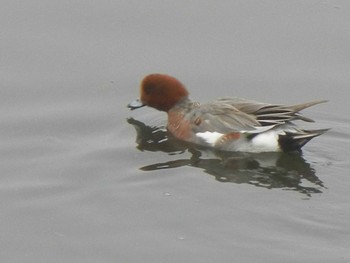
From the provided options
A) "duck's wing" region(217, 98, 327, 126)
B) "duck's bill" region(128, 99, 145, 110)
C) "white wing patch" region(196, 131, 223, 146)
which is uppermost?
"duck's wing" region(217, 98, 327, 126)

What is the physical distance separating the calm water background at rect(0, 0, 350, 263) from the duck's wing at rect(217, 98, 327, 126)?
381 millimetres

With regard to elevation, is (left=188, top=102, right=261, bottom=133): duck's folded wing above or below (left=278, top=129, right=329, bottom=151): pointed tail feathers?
above

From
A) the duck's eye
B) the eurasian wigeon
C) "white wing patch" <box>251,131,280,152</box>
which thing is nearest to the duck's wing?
the eurasian wigeon

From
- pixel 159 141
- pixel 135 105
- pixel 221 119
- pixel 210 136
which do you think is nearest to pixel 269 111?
pixel 221 119

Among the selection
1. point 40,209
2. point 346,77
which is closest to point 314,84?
point 346,77

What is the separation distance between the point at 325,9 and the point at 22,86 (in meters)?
3.94

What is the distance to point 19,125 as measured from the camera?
10.7 meters

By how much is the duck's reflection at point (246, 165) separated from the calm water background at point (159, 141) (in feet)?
0.07

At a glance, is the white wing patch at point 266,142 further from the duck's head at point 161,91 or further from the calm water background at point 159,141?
the duck's head at point 161,91

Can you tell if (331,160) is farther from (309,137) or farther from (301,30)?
(301,30)

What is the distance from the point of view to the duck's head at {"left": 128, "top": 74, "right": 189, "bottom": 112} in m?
11.1

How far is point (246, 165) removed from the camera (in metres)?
10.1

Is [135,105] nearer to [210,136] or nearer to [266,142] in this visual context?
[210,136]

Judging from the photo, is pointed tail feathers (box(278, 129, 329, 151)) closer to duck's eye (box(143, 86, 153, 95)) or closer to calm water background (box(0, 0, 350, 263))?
calm water background (box(0, 0, 350, 263))
